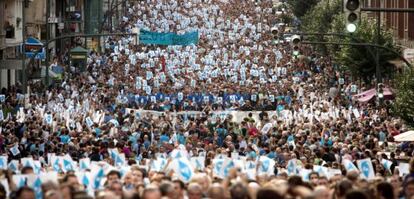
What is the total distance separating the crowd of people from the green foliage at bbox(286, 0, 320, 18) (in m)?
9.21

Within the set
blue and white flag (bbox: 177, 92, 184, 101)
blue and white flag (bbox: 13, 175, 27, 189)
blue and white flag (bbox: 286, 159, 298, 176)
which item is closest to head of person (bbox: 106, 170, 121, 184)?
blue and white flag (bbox: 13, 175, 27, 189)

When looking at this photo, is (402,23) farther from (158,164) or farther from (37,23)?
(158,164)

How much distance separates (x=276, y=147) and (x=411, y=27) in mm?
36122

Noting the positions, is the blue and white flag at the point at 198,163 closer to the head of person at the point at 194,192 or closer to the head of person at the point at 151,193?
the head of person at the point at 194,192

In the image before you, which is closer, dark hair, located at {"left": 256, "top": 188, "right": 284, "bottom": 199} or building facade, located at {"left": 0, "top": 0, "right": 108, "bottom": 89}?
dark hair, located at {"left": 256, "top": 188, "right": 284, "bottom": 199}

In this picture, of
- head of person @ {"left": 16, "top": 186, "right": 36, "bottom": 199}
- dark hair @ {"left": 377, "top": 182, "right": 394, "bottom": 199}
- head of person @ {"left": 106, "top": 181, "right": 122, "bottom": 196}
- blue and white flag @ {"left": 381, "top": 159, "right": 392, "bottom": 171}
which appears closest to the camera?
head of person @ {"left": 16, "top": 186, "right": 36, "bottom": 199}

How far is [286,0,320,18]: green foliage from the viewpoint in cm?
10338

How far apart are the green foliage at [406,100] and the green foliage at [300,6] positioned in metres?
58.5

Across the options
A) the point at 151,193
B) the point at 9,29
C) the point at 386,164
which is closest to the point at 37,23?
the point at 9,29

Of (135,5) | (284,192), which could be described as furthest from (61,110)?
(135,5)

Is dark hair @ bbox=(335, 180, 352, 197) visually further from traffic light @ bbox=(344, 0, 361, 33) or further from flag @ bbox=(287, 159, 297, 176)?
traffic light @ bbox=(344, 0, 361, 33)

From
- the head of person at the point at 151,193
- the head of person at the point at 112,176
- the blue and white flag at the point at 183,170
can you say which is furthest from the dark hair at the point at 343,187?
the blue and white flag at the point at 183,170

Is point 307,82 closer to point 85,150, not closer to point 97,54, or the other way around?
point 97,54

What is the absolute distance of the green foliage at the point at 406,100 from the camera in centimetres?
4269
